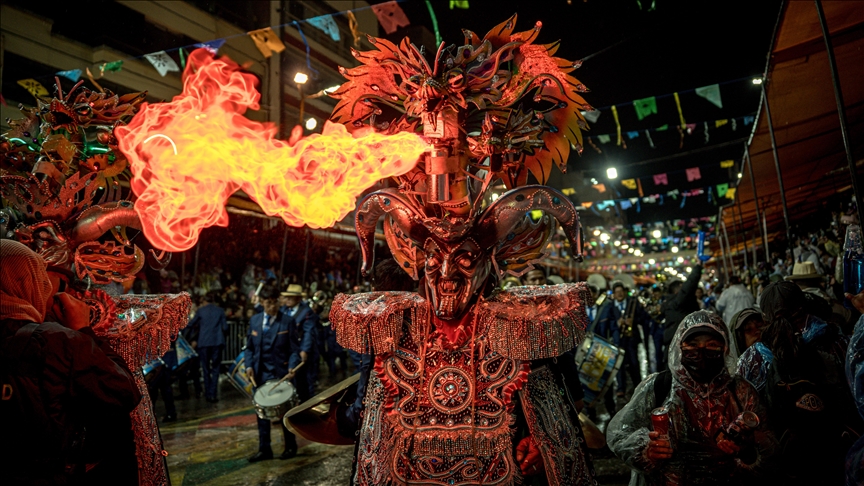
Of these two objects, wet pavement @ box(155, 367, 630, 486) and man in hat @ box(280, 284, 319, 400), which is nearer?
wet pavement @ box(155, 367, 630, 486)

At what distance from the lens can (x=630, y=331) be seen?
30.8 ft

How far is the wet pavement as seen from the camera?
5.78 m

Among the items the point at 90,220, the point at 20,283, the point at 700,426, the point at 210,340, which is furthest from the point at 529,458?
the point at 210,340

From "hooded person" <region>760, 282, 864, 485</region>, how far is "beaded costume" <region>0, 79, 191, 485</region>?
3855 millimetres

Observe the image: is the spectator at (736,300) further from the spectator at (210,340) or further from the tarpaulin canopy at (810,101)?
the spectator at (210,340)

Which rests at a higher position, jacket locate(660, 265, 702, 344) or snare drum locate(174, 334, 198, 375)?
jacket locate(660, 265, 702, 344)

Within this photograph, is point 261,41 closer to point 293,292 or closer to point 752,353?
point 293,292

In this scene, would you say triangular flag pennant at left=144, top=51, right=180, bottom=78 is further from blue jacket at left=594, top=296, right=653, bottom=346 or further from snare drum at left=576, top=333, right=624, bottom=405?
snare drum at left=576, top=333, right=624, bottom=405

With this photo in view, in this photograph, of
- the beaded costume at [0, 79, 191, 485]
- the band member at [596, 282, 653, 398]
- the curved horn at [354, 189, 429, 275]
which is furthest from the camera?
the band member at [596, 282, 653, 398]

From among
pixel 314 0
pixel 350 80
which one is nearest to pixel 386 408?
pixel 350 80

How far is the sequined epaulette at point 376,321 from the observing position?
3.10m

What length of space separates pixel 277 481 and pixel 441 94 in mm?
4491

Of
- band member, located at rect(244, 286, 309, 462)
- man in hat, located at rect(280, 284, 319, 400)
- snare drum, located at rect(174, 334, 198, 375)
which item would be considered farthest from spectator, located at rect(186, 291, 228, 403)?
band member, located at rect(244, 286, 309, 462)

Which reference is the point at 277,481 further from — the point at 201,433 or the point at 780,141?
the point at 780,141
